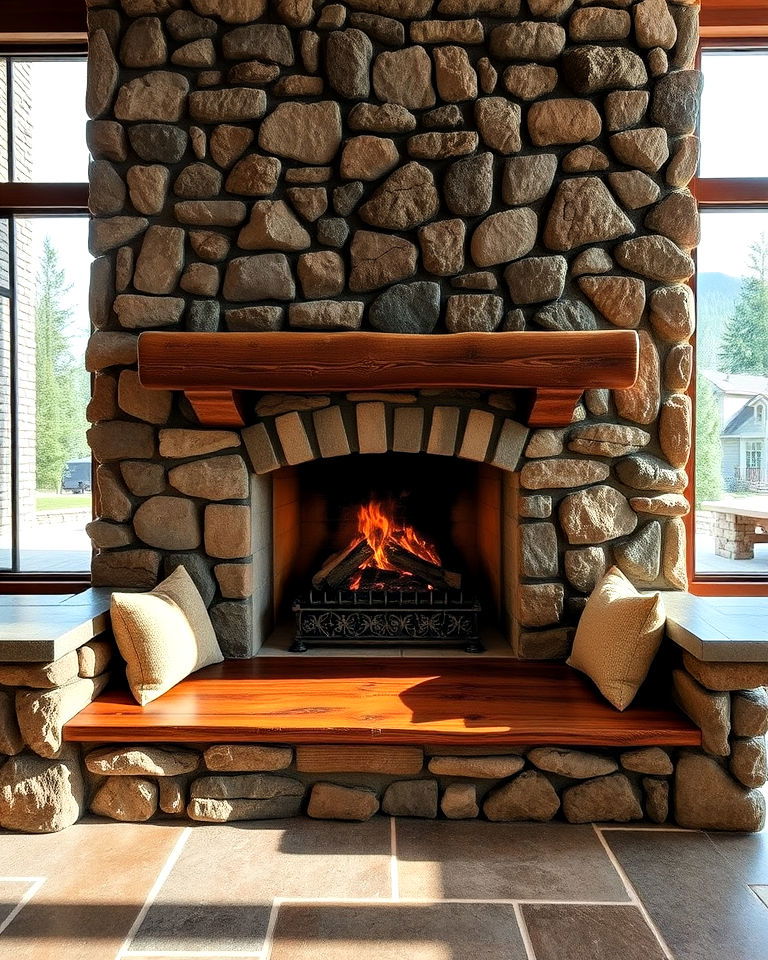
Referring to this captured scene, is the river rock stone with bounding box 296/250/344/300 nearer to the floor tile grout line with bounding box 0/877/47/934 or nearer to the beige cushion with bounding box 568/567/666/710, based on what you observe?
the beige cushion with bounding box 568/567/666/710

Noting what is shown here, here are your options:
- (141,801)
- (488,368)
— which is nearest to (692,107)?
(488,368)

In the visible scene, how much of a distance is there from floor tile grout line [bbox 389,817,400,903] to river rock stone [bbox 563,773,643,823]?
21.4 inches

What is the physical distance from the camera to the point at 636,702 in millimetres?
2422

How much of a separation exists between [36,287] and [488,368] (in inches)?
82.7

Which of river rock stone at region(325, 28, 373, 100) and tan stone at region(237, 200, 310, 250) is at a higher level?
river rock stone at region(325, 28, 373, 100)

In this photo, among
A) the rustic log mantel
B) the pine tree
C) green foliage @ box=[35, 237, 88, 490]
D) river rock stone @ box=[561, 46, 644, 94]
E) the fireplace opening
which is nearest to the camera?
the rustic log mantel

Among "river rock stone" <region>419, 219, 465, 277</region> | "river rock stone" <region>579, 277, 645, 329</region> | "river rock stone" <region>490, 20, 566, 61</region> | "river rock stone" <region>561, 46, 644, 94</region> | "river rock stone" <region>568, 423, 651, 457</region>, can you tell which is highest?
"river rock stone" <region>490, 20, 566, 61</region>

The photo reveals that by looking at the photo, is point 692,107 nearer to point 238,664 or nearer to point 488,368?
point 488,368

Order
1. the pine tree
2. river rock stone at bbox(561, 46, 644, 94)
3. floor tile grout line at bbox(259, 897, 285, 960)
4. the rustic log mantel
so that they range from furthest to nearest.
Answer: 1. the pine tree
2. river rock stone at bbox(561, 46, 644, 94)
3. the rustic log mantel
4. floor tile grout line at bbox(259, 897, 285, 960)

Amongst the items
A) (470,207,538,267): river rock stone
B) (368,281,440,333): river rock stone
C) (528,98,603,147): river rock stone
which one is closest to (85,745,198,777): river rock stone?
(368,281,440,333): river rock stone

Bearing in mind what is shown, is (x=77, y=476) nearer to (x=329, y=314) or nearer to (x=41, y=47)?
(x=329, y=314)

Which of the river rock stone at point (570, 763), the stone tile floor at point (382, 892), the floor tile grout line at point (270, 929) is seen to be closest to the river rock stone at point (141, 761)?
the stone tile floor at point (382, 892)

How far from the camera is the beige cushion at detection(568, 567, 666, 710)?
2355 mm

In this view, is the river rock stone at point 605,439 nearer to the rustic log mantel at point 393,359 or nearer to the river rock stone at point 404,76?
the rustic log mantel at point 393,359
